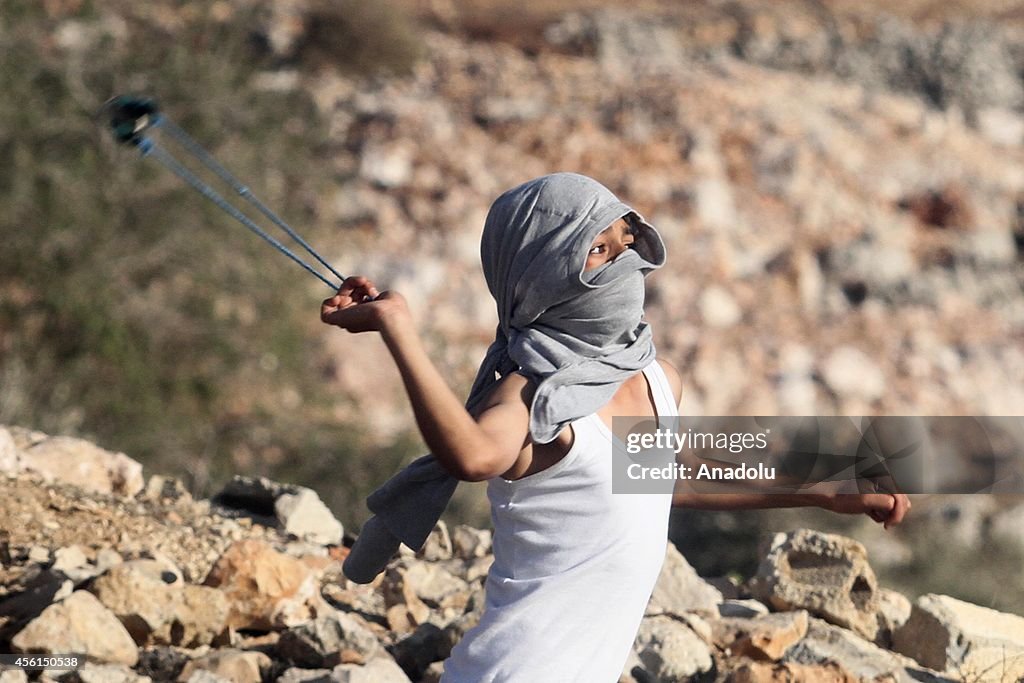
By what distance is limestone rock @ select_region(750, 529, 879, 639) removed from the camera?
4211 mm

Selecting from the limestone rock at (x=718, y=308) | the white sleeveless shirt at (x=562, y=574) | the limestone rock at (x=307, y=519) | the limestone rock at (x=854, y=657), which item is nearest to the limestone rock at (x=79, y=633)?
the limestone rock at (x=307, y=519)

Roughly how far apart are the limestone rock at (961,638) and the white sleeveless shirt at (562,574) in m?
1.72

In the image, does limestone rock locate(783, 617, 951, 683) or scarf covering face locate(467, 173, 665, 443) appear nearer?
scarf covering face locate(467, 173, 665, 443)

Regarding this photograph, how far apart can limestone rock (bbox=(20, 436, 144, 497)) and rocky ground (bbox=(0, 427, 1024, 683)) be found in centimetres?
1

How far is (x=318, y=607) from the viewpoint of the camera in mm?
4023

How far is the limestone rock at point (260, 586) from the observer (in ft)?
12.7

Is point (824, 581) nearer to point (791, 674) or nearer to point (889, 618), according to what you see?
point (889, 618)

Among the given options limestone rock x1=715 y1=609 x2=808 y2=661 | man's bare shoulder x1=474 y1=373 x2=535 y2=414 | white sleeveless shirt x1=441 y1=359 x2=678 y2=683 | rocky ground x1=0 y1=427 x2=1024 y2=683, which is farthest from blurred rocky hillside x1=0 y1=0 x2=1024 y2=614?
man's bare shoulder x1=474 y1=373 x2=535 y2=414

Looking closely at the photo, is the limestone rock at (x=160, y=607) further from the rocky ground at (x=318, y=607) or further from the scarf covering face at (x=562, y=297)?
the scarf covering face at (x=562, y=297)

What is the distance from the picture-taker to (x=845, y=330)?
46.4 feet

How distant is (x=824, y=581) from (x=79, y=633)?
214 centimetres

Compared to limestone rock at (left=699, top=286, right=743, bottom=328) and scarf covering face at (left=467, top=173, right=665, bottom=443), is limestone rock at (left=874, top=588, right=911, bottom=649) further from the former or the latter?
limestone rock at (left=699, top=286, right=743, bottom=328)

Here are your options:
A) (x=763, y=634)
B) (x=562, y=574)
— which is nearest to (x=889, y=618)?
(x=763, y=634)

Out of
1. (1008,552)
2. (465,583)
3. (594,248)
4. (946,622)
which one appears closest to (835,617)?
(946,622)
